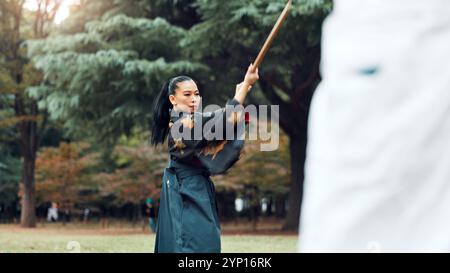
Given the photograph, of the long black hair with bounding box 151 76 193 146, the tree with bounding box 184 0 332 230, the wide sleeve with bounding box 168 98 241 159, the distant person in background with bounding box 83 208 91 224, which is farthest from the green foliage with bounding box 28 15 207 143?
the distant person in background with bounding box 83 208 91 224

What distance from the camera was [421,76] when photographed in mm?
986

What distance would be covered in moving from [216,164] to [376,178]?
3.19m

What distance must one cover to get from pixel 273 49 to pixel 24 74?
9.01 meters

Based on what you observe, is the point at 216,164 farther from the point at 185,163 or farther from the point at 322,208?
the point at 322,208

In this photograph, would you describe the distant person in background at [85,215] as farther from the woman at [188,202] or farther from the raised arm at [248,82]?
the raised arm at [248,82]

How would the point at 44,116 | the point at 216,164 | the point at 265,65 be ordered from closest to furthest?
1. the point at 216,164
2. the point at 265,65
3. the point at 44,116

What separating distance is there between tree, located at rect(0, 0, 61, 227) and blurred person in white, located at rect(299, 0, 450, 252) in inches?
836

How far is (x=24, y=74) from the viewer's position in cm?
2205

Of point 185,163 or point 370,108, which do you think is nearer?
point 370,108

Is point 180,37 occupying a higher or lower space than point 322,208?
lower

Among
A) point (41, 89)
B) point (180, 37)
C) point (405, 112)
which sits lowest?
point (41, 89)

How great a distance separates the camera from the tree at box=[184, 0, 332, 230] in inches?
598

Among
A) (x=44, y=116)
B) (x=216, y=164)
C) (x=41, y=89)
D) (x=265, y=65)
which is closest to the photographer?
(x=216, y=164)

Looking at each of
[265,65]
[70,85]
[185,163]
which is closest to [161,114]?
[185,163]
